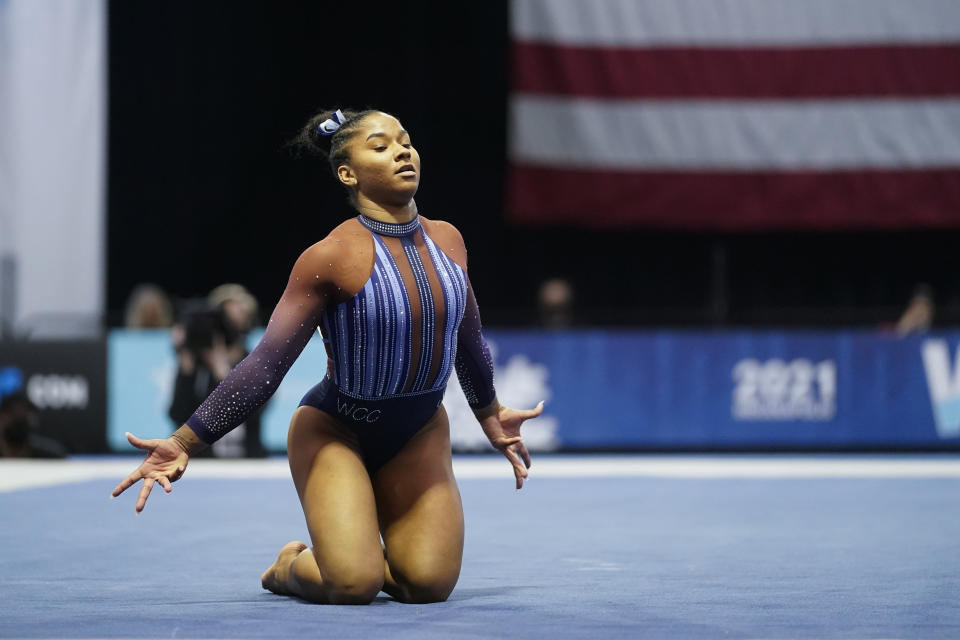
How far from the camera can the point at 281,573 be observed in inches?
169

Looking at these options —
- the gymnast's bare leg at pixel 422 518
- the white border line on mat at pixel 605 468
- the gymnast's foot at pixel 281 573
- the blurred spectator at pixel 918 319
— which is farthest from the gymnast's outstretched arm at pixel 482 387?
the blurred spectator at pixel 918 319

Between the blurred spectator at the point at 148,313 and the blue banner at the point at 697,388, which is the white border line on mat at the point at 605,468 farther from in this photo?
the blurred spectator at the point at 148,313

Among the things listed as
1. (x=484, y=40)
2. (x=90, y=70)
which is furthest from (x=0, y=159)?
(x=484, y=40)

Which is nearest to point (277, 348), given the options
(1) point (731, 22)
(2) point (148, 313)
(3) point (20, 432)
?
(3) point (20, 432)

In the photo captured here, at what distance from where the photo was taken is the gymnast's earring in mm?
4391

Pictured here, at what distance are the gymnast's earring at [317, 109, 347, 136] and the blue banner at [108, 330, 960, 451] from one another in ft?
20.9

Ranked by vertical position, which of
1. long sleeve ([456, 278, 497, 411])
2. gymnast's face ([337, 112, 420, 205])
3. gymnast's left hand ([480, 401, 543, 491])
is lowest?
gymnast's left hand ([480, 401, 543, 491])

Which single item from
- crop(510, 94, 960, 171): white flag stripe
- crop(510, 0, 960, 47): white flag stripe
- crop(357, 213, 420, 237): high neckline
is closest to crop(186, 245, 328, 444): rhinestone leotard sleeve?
crop(357, 213, 420, 237): high neckline

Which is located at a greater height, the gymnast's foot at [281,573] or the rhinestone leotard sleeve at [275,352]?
the rhinestone leotard sleeve at [275,352]

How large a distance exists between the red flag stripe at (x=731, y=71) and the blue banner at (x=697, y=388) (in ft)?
8.07

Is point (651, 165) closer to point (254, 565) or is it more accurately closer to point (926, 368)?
point (926, 368)

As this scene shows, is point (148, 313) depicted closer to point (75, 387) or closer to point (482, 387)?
point (75, 387)

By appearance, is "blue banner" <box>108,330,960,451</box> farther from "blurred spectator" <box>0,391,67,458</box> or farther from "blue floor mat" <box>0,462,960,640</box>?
→ "blue floor mat" <box>0,462,960,640</box>

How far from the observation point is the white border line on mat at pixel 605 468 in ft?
29.7
